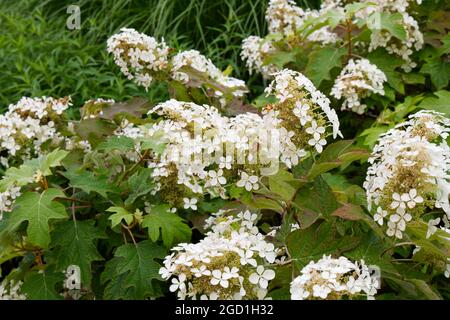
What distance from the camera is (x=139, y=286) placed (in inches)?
70.8

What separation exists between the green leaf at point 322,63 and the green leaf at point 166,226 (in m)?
0.90

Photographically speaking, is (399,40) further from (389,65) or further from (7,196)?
(7,196)

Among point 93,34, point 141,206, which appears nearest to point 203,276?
point 141,206

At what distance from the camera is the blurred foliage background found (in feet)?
12.0

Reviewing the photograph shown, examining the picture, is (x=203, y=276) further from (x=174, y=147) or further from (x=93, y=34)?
(x=93, y=34)

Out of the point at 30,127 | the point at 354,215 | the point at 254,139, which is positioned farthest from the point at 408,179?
the point at 30,127

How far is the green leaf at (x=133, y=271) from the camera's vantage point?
1799 millimetres

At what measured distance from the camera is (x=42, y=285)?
196cm

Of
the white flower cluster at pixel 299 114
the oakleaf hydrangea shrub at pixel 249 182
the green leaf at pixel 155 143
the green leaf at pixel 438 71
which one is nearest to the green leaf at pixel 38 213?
the oakleaf hydrangea shrub at pixel 249 182

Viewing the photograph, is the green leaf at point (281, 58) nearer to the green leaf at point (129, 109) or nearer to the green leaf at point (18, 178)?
the green leaf at point (129, 109)

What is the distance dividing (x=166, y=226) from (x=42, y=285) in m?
0.42

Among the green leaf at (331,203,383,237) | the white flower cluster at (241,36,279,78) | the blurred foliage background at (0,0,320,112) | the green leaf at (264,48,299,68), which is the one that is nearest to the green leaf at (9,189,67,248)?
the green leaf at (331,203,383,237)

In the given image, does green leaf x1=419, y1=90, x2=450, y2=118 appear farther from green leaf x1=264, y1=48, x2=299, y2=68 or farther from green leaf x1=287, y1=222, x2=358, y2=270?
green leaf x1=287, y1=222, x2=358, y2=270

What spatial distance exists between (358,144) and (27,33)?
2.64 m
